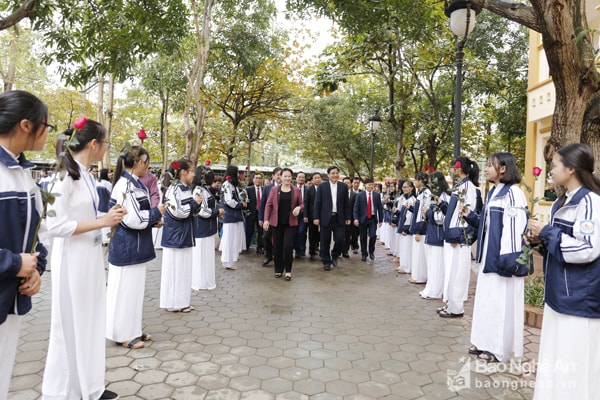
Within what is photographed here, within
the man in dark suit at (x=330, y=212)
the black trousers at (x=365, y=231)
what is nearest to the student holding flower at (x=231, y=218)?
the man in dark suit at (x=330, y=212)

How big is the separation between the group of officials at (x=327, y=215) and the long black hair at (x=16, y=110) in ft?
20.1

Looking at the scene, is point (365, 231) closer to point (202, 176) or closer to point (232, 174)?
point (232, 174)

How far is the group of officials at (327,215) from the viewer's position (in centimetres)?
855

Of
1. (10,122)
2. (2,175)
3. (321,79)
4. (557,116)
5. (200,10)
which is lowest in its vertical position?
(2,175)

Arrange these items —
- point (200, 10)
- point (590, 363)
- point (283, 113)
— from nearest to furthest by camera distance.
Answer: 1. point (590, 363)
2. point (200, 10)
3. point (283, 113)

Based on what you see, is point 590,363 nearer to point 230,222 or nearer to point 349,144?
point 230,222

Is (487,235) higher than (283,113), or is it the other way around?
(283,113)

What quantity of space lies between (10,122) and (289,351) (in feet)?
10.4

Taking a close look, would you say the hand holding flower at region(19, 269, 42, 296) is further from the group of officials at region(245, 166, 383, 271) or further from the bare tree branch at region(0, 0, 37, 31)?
the group of officials at region(245, 166, 383, 271)

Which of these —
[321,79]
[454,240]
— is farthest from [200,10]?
[454,240]

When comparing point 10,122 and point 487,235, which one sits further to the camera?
point 487,235

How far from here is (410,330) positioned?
15.9 feet

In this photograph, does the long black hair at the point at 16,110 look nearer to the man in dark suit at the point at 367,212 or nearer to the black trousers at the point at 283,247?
the black trousers at the point at 283,247

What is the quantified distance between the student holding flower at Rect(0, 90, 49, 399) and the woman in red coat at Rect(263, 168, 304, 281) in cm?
522
